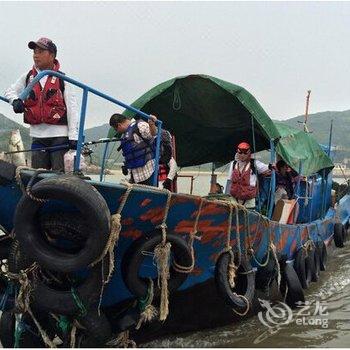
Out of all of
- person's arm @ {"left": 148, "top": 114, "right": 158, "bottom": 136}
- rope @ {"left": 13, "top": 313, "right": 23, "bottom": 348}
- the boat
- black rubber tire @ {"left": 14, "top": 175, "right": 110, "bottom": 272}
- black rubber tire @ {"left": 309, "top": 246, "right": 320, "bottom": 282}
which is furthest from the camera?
black rubber tire @ {"left": 309, "top": 246, "right": 320, "bottom": 282}

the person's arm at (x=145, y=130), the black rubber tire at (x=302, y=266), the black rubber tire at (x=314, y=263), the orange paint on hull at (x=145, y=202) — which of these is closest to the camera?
the orange paint on hull at (x=145, y=202)

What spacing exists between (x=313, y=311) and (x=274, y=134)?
217cm

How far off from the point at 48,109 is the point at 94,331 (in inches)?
68.8

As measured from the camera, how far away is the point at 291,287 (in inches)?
219

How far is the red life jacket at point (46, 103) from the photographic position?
3.73 meters

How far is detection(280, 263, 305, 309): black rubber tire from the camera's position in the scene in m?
5.57

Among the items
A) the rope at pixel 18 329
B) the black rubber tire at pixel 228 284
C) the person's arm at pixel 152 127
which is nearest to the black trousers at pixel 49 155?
the person's arm at pixel 152 127

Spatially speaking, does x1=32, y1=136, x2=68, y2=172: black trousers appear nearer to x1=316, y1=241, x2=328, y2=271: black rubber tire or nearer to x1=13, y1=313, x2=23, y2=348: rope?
x1=13, y1=313, x2=23, y2=348: rope

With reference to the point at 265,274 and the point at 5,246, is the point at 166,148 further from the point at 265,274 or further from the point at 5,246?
the point at 5,246

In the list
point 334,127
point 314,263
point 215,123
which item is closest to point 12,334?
point 215,123

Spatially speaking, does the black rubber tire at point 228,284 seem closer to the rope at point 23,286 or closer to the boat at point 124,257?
the boat at point 124,257

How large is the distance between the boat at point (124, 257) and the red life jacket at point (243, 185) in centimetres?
28

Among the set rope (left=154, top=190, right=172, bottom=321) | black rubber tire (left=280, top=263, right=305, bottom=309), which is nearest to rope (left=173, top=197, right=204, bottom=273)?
rope (left=154, top=190, right=172, bottom=321)

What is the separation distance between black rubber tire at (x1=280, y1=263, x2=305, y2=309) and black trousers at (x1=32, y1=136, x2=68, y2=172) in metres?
3.06
